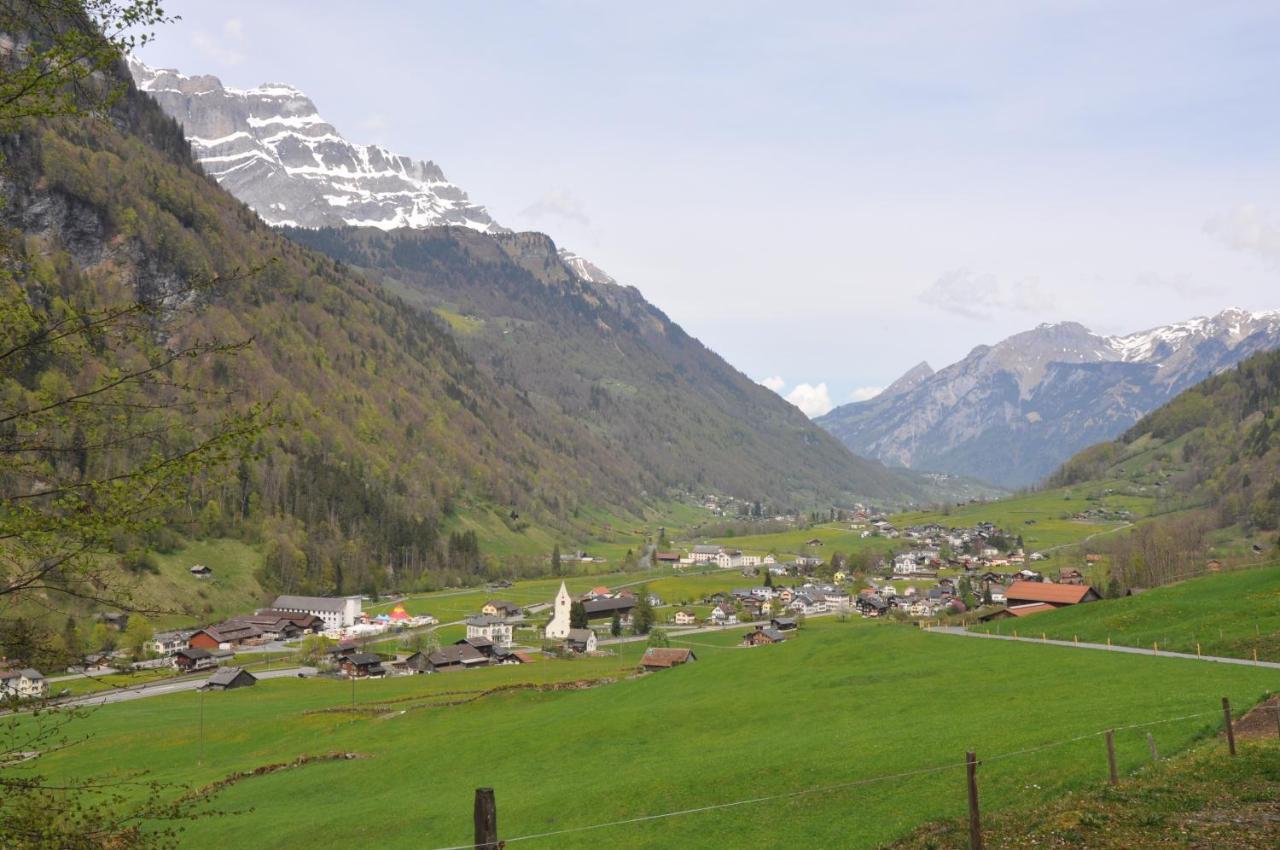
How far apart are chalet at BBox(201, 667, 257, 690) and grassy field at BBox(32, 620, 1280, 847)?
21810 millimetres

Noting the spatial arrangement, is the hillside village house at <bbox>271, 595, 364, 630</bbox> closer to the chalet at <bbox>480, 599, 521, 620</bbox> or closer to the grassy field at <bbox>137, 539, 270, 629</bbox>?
the grassy field at <bbox>137, 539, 270, 629</bbox>

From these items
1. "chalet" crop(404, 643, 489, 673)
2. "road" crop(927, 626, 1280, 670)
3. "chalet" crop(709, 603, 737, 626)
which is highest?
"road" crop(927, 626, 1280, 670)

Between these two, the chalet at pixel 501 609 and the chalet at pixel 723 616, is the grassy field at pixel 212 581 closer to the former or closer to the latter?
the chalet at pixel 501 609

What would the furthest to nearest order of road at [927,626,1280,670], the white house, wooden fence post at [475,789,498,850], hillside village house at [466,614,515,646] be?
the white house, hillside village house at [466,614,515,646], road at [927,626,1280,670], wooden fence post at [475,789,498,850]

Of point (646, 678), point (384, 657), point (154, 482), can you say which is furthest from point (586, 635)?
point (154, 482)

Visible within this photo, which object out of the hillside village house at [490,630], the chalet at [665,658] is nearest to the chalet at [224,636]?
the hillside village house at [490,630]

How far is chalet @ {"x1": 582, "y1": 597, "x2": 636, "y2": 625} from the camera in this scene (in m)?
173

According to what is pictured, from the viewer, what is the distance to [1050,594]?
106500mm

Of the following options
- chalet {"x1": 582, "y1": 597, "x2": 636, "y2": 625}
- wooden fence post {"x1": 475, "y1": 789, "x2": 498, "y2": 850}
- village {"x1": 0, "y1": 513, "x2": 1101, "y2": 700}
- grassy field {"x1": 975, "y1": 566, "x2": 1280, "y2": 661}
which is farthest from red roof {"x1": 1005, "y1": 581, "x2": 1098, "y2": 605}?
wooden fence post {"x1": 475, "y1": 789, "x2": 498, "y2": 850}

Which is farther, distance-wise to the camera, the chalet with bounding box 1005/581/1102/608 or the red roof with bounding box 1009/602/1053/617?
the chalet with bounding box 1005/581/1102/608

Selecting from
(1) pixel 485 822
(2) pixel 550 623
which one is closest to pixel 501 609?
(2) pixel 550 623

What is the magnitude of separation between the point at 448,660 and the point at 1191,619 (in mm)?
97095

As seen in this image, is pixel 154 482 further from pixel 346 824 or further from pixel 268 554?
pixel 268 554

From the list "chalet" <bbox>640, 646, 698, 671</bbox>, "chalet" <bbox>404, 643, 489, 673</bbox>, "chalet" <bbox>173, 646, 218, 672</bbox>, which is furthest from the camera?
"chalet" <bbox>173, 646, 218, 672</bbox>
